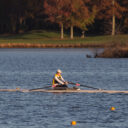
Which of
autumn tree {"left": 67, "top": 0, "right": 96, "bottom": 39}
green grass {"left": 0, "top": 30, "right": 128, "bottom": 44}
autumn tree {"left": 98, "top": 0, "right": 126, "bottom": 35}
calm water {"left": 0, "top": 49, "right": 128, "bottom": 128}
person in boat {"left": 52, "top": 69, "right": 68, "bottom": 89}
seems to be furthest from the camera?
autumn tree {"left": 67, "top": 0, "right": 96, "bottom": 39}

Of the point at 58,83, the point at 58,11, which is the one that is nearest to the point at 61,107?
the point at 58,83

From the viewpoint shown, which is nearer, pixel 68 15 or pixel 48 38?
pixel 68 15

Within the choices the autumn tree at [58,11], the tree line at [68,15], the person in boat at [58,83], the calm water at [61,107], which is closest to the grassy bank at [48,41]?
A: the autumn tree at [58,11]

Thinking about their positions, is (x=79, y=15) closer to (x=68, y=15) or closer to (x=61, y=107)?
(x=68, y=15)

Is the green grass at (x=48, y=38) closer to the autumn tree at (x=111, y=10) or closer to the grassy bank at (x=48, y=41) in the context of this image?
the grassy bank at (x=48, y=41)

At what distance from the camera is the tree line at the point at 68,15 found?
117 meters

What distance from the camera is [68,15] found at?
385 ft

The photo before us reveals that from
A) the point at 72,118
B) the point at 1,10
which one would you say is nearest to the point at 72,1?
the point at 1,10

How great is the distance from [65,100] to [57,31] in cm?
9784

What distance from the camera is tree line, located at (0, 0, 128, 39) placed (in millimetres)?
117294

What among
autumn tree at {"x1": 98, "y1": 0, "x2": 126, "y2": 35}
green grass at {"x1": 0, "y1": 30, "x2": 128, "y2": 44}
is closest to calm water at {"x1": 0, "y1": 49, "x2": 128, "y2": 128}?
green grass at {"x1": 0, "y1": 30, "x2": 128, "y2": 44}

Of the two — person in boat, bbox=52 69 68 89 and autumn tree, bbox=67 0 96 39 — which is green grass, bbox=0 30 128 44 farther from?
person in boat, bbox=52 69 68 89

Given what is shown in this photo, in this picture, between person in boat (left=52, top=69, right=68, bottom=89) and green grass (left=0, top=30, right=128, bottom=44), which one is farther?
green grass (left=0, top=30, right=128, bottom=44)

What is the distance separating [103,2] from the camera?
389ft
